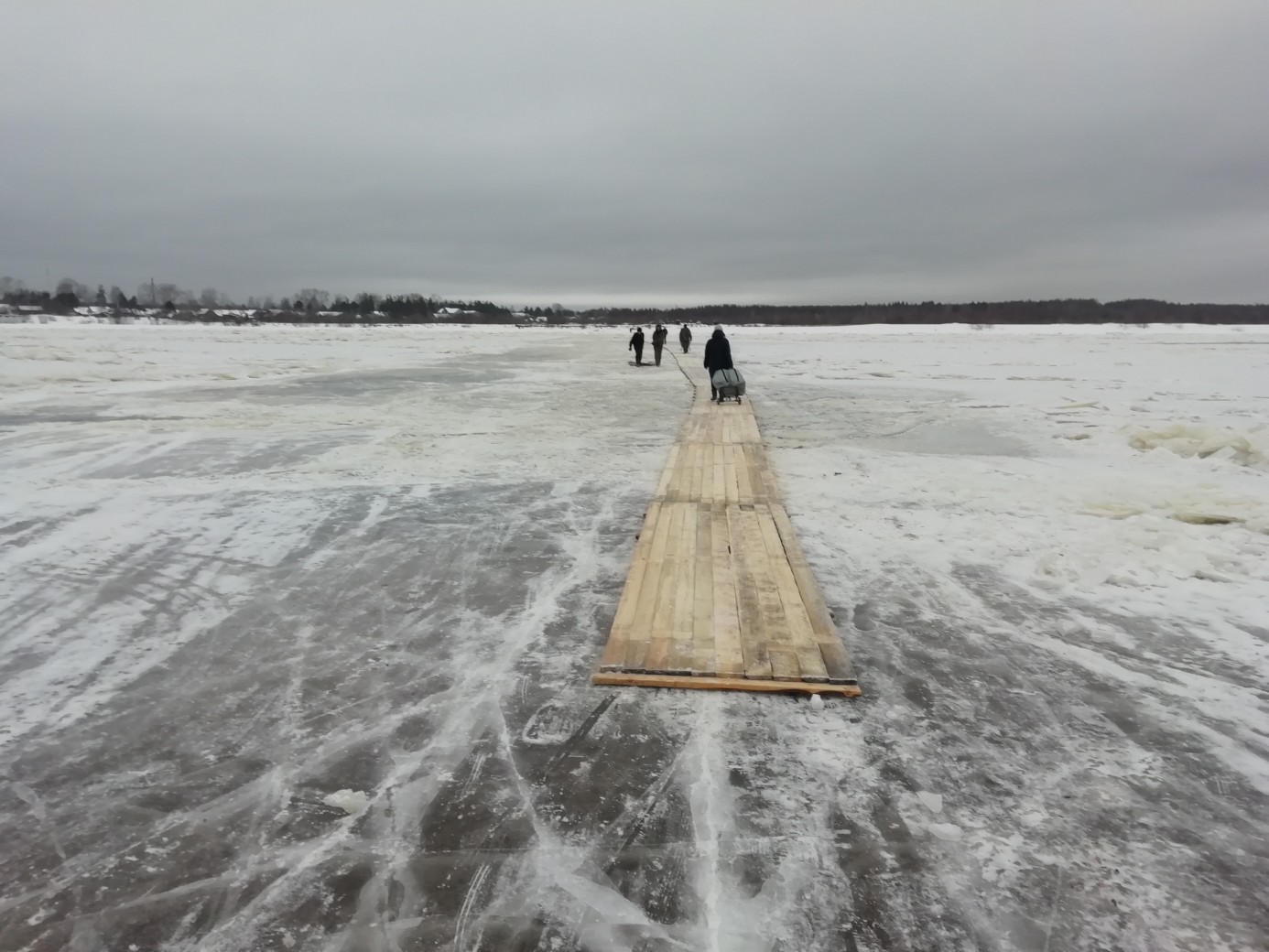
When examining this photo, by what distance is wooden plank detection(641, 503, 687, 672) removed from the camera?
12.8ft

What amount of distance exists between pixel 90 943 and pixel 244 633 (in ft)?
7.48

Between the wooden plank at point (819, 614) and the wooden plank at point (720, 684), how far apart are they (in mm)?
71

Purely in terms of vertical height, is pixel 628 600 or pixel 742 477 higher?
pixel 742 477

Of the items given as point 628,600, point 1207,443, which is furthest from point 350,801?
point 1207,443

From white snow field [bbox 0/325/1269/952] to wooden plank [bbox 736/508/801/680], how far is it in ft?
1.05

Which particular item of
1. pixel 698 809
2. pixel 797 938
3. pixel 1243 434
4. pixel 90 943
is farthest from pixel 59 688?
pixel 1243 434

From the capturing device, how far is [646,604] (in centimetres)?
459

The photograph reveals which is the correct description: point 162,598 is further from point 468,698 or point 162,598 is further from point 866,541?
point 866,541

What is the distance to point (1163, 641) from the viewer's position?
14.1ft

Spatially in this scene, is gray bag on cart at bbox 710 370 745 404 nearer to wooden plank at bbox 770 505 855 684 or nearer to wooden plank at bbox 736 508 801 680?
wooden plank at bbox 736 508 801 680

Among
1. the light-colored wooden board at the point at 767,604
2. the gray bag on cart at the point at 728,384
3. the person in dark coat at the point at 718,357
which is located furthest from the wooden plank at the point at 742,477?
the person in dark coat at the point at 718,357

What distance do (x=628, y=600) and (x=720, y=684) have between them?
3.61 ft

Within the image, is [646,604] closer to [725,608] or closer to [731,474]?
[725,608]

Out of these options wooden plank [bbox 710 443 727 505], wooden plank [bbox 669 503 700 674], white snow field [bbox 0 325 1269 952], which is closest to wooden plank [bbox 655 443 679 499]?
white snow field [bbox 0 325 1269 952]
